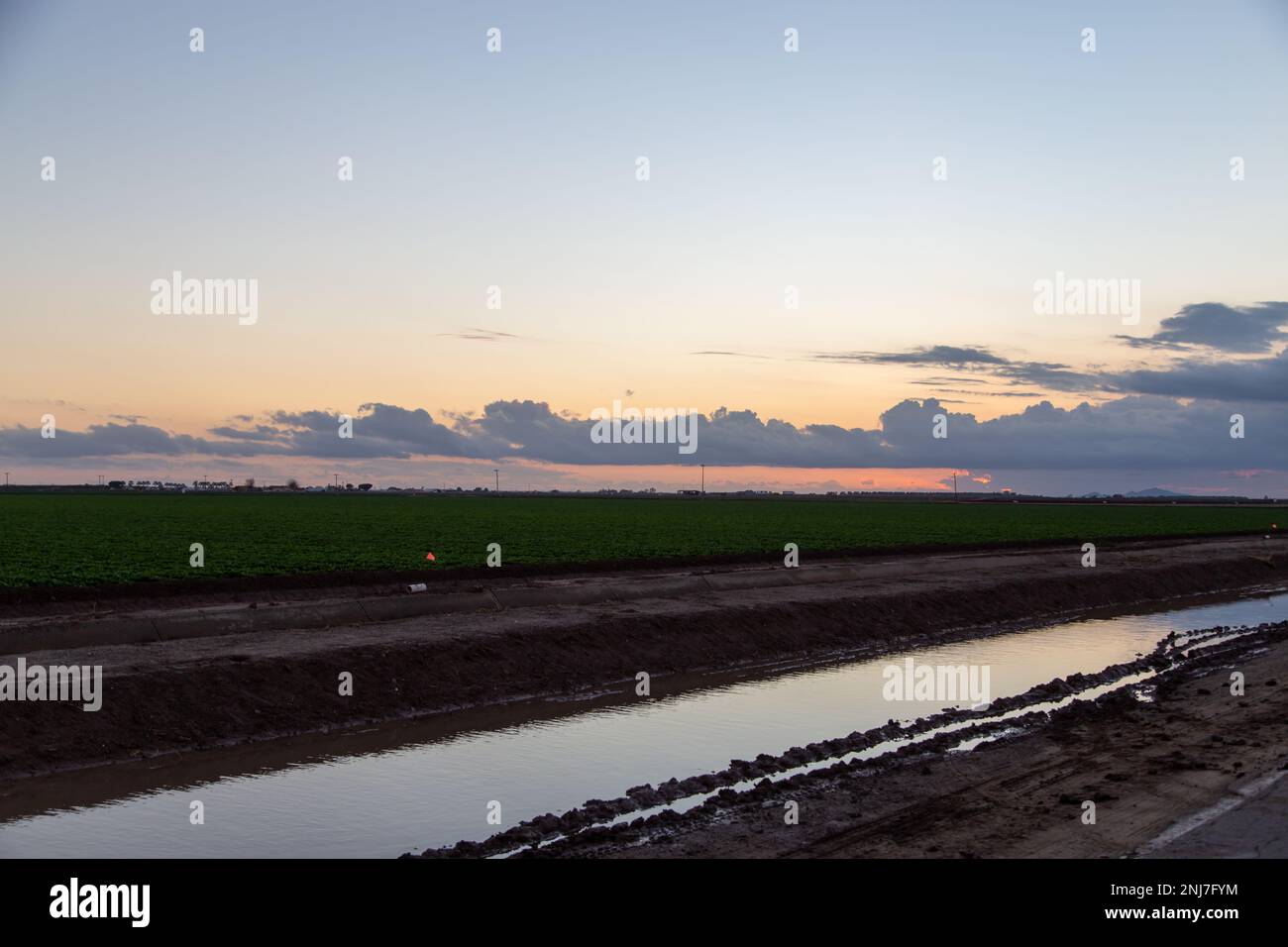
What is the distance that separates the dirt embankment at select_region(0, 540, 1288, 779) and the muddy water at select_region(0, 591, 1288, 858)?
877 mm

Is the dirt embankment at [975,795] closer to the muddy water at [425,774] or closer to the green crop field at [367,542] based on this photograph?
the muddy water at [425,774]

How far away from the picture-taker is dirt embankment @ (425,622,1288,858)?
10.8 metres

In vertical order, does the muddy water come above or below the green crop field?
below

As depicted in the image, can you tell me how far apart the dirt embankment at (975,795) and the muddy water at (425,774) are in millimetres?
969

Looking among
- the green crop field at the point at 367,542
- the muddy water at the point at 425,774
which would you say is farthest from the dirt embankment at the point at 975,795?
the green crop field at the point at 367,542

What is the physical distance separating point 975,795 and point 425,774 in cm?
742

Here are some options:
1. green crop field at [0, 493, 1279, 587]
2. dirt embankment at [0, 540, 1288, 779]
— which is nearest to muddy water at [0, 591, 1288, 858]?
dirt embankment at [0, 540, 1288, 779]

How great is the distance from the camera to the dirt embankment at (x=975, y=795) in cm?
1084

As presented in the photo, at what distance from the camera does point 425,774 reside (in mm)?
14945

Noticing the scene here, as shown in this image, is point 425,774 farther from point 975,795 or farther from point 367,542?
point 367,542

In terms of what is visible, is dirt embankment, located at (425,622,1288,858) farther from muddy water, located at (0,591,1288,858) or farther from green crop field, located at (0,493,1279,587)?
green crop field, located at (0,493,1279,587)

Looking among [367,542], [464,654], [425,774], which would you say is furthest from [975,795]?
[367,542]
